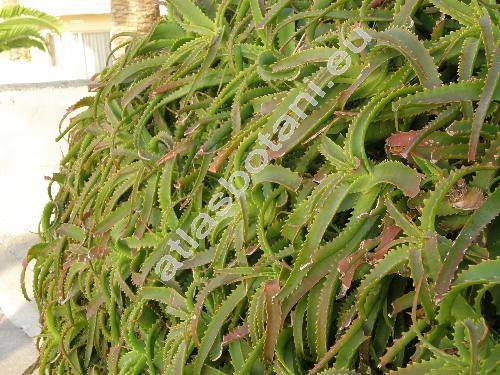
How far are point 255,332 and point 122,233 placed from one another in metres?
0.37

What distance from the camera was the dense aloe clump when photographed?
0.72 meters

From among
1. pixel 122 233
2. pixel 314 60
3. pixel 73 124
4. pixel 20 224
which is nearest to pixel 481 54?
pixel 314 60

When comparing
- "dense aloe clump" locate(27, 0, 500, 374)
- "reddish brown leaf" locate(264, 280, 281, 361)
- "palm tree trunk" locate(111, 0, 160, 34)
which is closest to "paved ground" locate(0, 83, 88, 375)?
"palm tree trunk" locate(111, 0, 160, 34)

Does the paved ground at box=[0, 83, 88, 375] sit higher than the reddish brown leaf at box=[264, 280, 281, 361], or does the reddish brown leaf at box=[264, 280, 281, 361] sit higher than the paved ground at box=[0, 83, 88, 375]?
the reddish brown leaf at box=[264, 280, 281, 361]

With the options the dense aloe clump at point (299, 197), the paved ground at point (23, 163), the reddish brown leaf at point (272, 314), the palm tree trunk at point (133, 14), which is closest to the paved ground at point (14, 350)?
the paved ground at point (23, 163)

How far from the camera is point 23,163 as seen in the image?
5.85 m

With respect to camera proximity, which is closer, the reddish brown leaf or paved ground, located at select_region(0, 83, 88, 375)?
the reddish brown leaf

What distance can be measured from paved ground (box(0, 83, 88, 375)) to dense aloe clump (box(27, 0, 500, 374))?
131 inches

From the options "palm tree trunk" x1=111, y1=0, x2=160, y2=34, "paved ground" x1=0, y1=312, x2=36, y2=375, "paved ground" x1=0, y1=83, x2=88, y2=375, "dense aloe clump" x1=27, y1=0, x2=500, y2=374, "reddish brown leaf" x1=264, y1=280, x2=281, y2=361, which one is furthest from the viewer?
"paved ground" x1=0, y1=83, x2=88, y2=375

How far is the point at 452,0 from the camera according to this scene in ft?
2.64

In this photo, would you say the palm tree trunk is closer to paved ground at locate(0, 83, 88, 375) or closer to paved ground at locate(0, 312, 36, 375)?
paved ground at locate(0, 83, 88, 375)

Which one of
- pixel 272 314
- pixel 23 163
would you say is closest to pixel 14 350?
pixel 23 163

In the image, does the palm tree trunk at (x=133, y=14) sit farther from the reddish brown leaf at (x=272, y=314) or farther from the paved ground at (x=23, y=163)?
the reddish brown leaf at (x=272, y=314)

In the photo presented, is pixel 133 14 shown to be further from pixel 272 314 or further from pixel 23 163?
pixel 272 314
